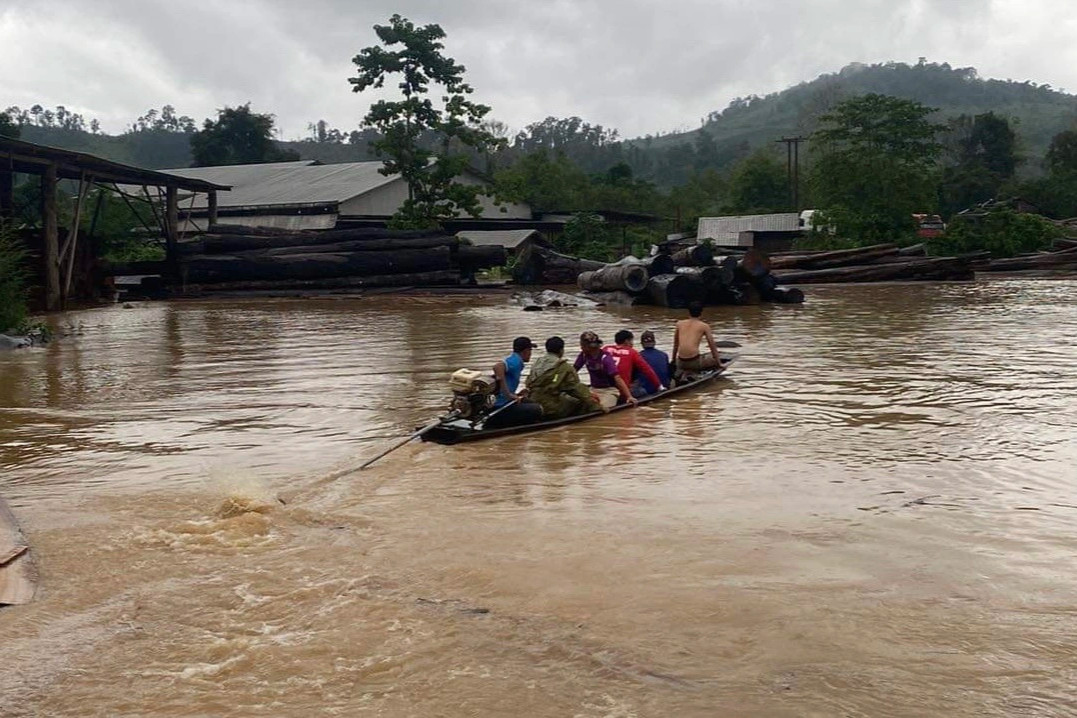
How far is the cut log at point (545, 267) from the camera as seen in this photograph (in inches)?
1273

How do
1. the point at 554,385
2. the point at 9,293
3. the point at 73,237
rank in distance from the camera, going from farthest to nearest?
the point at 73,237 < the point at 9,293 < the point at 554,385

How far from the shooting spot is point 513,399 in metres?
9.40

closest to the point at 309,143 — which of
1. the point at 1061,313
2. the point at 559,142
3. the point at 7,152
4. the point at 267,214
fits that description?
the point at 559,142

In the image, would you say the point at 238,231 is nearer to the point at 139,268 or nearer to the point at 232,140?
the point at 139,268

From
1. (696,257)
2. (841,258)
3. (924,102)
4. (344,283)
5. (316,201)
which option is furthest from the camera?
(924,102)

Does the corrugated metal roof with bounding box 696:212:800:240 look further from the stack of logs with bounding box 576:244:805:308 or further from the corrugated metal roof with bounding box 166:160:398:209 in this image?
the stack of logs with bounding box 576:244:805:308

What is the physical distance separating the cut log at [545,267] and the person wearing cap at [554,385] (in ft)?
74.9

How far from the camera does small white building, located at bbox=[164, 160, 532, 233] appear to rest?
127ft

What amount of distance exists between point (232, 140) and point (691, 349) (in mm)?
54785

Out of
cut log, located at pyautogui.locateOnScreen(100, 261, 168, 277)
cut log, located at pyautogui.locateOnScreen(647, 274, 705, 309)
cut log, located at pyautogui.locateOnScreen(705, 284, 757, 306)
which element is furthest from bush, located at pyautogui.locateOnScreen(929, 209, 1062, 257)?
cut log, located at pyautogui.locateOnScreen(100, 261, 168, 277)

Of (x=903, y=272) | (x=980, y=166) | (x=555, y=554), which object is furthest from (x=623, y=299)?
(x=980, y=166)

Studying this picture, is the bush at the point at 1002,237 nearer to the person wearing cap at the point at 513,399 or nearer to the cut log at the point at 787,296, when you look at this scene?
the cut log at the point at 787,296

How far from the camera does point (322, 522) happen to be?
6.49m

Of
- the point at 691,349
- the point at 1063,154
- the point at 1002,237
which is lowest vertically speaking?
the point at 691,349
